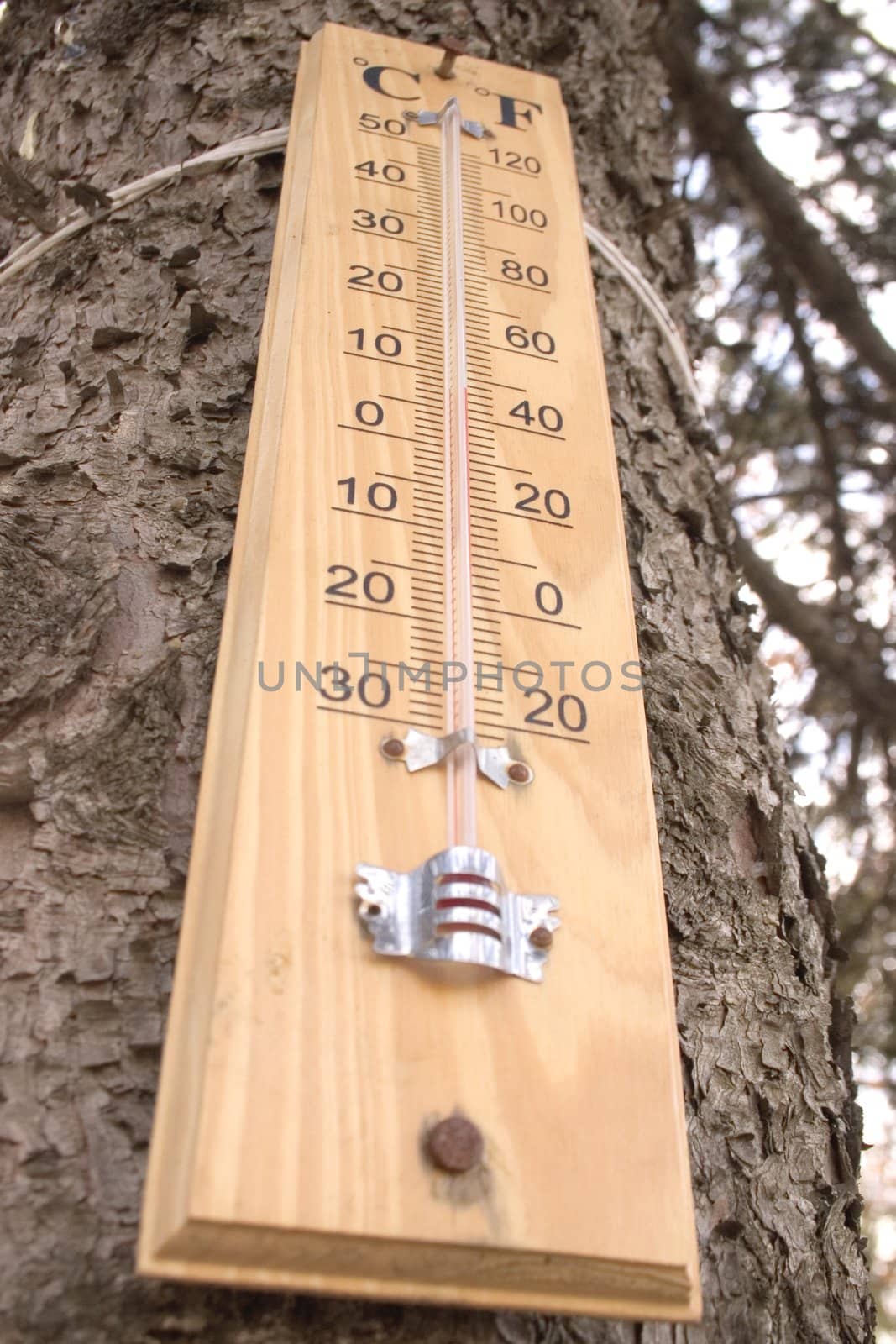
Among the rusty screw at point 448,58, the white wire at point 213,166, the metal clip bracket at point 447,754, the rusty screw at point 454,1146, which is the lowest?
the rusty screw at point 454,1146

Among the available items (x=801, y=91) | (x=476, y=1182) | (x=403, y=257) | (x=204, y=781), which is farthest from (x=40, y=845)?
(x=801, y=91)

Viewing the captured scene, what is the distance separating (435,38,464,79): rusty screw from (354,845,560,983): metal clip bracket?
1434 mm

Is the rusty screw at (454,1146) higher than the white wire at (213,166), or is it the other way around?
the white wire at (213,166)

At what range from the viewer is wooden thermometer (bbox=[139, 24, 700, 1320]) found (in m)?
1.10

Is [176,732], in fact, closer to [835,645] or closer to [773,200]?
[835,645]

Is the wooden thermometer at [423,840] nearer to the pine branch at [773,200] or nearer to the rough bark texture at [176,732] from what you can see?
the rough bark texture at [176,732]

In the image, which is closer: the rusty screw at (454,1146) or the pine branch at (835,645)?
the rusty screw at (454,1146)

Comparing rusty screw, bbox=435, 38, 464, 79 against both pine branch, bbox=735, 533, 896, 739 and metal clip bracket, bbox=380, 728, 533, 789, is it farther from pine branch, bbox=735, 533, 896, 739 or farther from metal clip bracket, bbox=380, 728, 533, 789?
pine branch, bbox=735, 533, 896, 739

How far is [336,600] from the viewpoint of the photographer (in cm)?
143

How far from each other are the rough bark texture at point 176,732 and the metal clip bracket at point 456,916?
24 centimetres

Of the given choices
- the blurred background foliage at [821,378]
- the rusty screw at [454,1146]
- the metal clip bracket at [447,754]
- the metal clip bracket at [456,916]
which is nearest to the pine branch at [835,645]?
the blurred background foliage at [821,378]

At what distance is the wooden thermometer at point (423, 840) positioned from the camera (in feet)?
3.59

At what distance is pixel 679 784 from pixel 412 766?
0.48 meters

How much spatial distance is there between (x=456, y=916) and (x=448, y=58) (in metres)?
1.53
